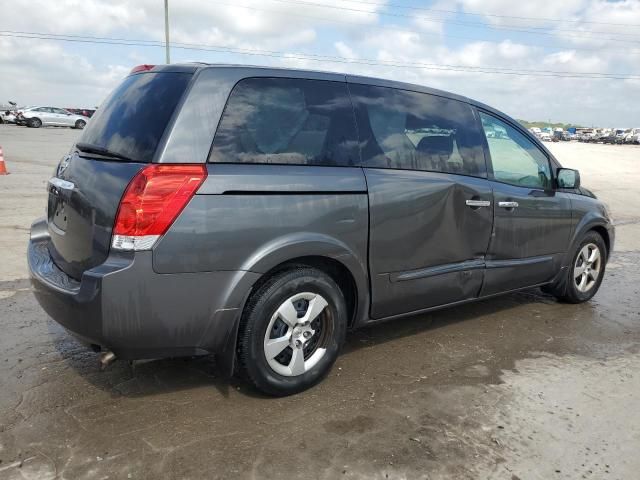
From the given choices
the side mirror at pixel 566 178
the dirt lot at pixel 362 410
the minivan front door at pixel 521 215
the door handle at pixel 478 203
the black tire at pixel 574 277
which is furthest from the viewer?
the black tire at pixel 574 277

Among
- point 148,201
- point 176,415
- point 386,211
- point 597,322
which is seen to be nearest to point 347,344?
point 386,211

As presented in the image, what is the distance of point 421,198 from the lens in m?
3.63

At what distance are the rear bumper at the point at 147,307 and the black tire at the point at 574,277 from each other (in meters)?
3.48

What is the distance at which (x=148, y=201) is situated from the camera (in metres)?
2.64

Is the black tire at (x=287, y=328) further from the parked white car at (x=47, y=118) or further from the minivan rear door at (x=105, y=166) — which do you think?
the parked white car at (x=47, y=118)

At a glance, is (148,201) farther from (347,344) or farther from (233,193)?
(347,344)

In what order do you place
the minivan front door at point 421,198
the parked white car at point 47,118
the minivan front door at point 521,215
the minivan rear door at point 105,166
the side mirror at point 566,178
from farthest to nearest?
1. the parked white car at point 47,118
2. the side mirror at point 566,178
3. the minivan front door at point 521,215
4. the minivan front door at point 421,198
5. the minivan rear door at point 105,166

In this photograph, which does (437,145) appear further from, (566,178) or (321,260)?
(566,178)

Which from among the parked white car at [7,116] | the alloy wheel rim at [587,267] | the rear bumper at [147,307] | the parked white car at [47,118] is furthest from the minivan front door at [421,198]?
the parked white car at [7,116]

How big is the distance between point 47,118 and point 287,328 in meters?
40.7

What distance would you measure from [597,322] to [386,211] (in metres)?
2.64

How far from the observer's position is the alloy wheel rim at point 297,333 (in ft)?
10.2

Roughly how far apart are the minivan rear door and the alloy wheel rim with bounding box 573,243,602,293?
401cm

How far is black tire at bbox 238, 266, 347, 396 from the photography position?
2986 millimetres
